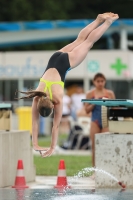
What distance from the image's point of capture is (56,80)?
11.2 meters

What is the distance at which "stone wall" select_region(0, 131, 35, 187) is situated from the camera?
39.9 feet

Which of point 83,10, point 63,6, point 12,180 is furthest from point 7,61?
point 83,10

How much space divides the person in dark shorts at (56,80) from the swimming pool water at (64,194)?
0.64 meters

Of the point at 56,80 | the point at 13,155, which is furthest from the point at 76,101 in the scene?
the point at 56,80

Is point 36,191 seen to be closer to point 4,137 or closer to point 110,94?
point 4,137

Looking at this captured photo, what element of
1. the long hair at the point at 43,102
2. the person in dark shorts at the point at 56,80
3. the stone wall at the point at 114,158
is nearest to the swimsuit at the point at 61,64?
the person in dark shorts at the point at 56,80

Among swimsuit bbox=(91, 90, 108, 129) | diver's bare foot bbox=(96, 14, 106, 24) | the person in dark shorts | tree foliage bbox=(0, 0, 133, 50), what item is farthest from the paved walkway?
tree foliage bbox=(0, 0, 133, 50)

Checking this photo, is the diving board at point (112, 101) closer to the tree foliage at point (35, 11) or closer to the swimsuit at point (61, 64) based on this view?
the swimsuit at point (61, 64)

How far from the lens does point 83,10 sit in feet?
163

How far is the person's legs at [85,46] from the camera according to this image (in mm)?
11594

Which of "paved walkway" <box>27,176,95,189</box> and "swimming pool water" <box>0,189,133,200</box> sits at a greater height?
"paved walkway" <box>27,176,95,189</box>

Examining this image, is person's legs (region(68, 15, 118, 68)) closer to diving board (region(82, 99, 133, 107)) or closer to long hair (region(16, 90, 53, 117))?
diving board (region(82, 99, 133, 107))

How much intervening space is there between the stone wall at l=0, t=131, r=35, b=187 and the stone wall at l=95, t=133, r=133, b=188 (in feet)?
5.18

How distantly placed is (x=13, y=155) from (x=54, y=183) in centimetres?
94
